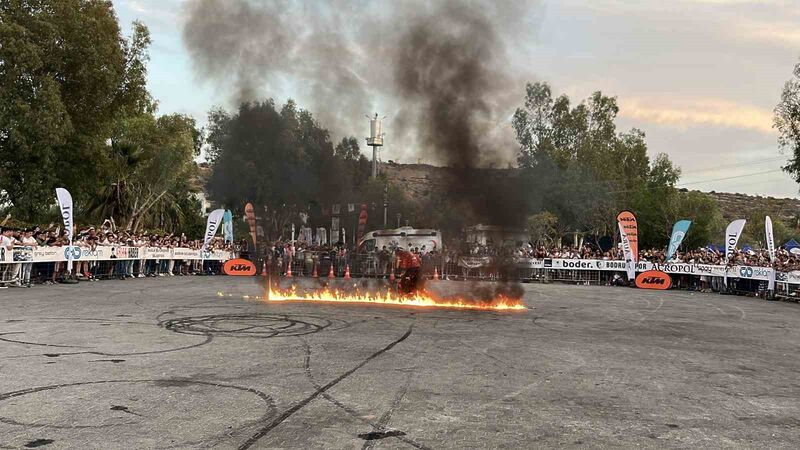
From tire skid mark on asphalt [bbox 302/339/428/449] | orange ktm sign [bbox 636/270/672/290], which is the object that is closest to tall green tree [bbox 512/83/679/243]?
orange ktm sign [bbox 636/270/672/290]

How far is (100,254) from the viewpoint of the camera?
2430cm

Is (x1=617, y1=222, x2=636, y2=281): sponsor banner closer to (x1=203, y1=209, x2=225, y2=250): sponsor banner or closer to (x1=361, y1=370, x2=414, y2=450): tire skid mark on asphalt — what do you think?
(x1=203, y1=209, x2=225, y2=250): sponsor banner

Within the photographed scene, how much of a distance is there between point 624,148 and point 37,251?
5079 centimetres

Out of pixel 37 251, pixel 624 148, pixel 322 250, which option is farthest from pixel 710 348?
pixel 624 148

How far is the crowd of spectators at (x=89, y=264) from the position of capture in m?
20.2

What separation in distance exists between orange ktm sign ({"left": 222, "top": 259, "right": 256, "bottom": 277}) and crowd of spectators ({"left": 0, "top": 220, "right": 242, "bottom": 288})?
1.81 m

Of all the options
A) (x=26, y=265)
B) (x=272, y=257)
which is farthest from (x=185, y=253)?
(x=26, y=265)

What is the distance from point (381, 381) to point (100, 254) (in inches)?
817

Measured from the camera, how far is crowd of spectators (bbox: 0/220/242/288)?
66.3ft

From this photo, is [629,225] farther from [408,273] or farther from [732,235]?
[408,273]

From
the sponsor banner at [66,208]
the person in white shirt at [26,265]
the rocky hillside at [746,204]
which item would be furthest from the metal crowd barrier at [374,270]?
the rocky hillside at [746,204]

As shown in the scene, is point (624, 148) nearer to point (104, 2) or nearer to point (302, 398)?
point (104, 2)

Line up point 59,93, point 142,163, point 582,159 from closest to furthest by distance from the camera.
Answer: point 59,93 < point 142,163 < point 582,159

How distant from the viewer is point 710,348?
10.7 m
